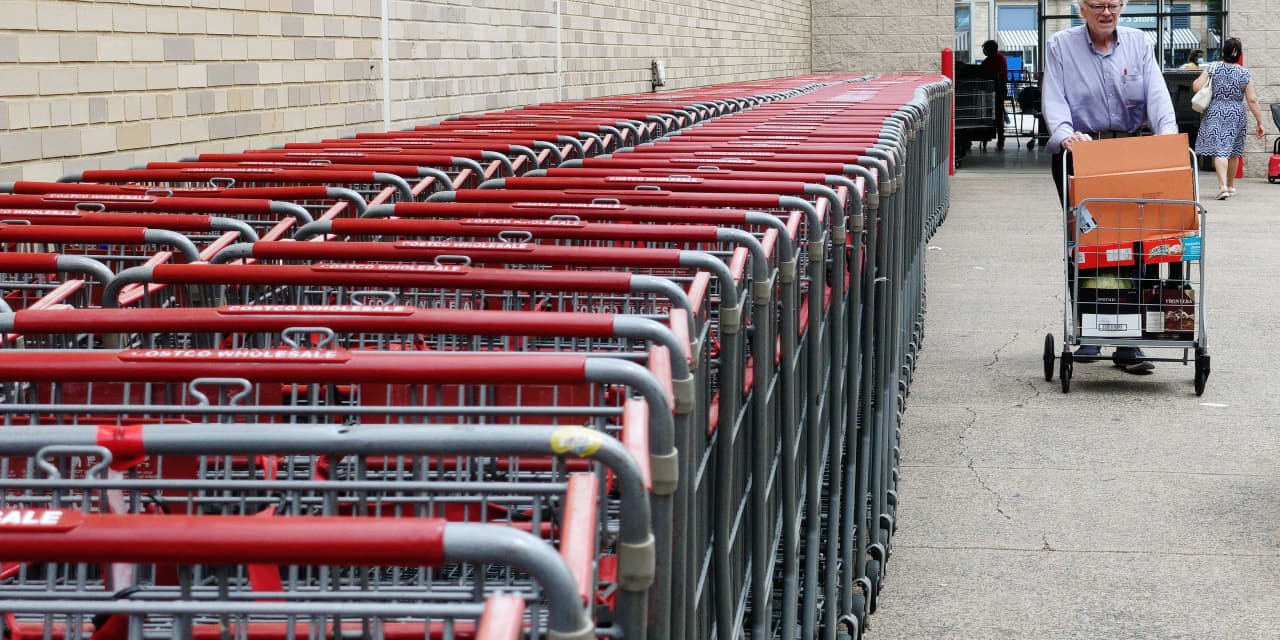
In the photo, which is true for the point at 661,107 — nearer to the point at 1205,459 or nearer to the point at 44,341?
the point at 1205,459

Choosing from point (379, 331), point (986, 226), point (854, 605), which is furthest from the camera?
point (986, 226)

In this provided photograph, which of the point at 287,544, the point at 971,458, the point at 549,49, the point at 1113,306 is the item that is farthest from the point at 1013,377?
the point at 287,544

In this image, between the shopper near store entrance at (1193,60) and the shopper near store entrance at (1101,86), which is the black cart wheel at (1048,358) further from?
the shopper near store entrance at (1193,60)

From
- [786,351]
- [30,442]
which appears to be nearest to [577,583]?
[30,442]

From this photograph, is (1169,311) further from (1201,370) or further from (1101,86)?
(1101,86)

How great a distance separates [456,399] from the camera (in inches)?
94.7

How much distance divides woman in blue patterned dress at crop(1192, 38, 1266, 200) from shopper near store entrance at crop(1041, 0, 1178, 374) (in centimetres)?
1233

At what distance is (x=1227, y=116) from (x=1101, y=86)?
12845 mm

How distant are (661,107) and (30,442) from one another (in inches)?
319

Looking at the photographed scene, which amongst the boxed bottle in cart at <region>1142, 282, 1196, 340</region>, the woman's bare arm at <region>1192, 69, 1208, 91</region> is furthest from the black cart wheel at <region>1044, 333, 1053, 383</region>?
the woman's bare arm at <region>1192, 69, 1208, 91</region>

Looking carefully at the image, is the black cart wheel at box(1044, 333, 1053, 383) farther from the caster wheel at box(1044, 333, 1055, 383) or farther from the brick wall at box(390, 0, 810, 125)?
the brick wall at box(390, 0, 810, 125)

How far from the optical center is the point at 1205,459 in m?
6.45

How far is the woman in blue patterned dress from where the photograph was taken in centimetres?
1928

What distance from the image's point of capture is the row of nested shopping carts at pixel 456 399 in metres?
1.37
